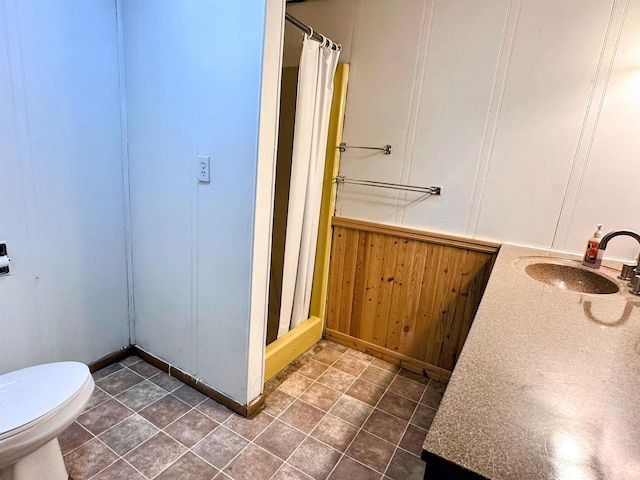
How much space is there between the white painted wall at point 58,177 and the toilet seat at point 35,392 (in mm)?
416

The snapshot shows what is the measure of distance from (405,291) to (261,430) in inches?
44.0

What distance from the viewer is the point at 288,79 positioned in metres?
2.21

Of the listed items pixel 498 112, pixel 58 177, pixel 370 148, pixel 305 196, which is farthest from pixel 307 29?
pixel 58 177

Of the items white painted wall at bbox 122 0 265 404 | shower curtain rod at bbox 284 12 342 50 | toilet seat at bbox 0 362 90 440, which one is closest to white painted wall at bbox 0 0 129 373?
white painted wall at bbox 122 0 265 404

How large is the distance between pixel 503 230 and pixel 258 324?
1.35 meters

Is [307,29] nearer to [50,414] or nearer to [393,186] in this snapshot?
[393,186]

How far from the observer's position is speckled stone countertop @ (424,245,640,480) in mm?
529

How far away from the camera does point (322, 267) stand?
240 cm

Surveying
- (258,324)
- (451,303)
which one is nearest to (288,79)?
(258,324)

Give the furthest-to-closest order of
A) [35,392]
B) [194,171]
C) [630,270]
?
1. [194,171]
2. [630,270]
3. [35,392]

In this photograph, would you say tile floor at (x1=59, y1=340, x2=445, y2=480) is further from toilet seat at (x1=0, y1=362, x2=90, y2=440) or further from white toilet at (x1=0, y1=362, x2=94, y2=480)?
toilet seat at (x1=0, y1=362, x2=90, y2=440)

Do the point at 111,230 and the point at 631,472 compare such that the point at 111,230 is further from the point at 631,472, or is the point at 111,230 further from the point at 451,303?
the point at 631,472

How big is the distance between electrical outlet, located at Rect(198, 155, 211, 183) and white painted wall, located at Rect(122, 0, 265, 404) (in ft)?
0.09

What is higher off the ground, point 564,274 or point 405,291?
point 564,274
